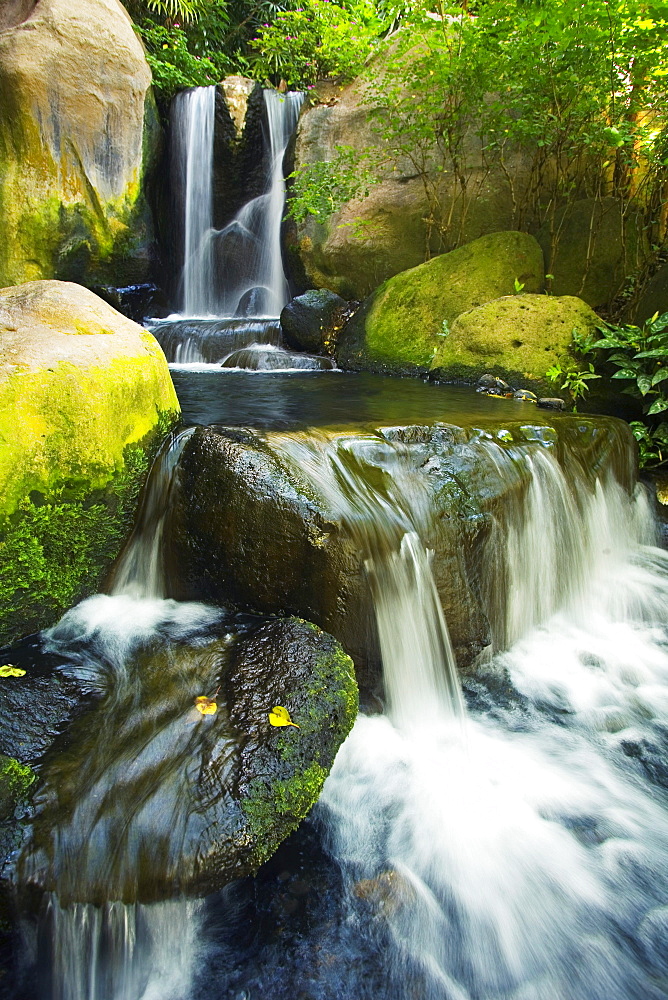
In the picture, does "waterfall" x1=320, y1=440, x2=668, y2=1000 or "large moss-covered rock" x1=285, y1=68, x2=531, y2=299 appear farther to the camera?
"large moss-covered rock" x1=285, y1=68, x2=531, y2=299

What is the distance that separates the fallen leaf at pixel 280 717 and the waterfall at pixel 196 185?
30.6ft

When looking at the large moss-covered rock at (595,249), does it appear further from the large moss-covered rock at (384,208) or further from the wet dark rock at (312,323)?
the wet dark rock at (312,323)

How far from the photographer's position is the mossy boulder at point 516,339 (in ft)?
18.4

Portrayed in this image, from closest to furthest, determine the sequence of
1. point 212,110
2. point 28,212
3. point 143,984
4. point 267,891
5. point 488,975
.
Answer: point 143,984, point 488,975, point 267,891, point 28,212, point 212,110

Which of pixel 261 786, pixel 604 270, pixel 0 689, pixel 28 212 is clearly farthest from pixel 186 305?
pixel 261 786

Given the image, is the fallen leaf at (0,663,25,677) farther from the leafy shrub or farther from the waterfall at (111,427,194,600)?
the leafy shrub

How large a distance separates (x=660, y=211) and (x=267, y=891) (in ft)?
24.5

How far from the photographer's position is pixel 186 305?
33.6ft

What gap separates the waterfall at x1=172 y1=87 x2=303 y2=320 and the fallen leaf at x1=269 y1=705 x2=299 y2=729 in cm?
906

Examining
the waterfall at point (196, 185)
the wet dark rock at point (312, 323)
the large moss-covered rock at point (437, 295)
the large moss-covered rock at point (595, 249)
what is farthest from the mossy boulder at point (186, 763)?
the waterfall at point (196, 185)

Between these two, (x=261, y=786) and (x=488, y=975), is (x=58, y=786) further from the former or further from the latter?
(x=488, y=975)

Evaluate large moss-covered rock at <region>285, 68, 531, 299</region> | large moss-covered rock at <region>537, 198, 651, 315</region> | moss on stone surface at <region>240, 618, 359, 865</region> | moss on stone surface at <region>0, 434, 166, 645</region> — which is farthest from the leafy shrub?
moss on stone surface at <region>240, 618, 359, 865</region>

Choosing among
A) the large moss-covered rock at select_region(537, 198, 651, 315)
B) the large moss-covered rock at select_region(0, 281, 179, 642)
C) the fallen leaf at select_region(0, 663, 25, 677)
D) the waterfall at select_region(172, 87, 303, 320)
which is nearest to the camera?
the fallen leaf at select_region(0, 663, 25, 677)

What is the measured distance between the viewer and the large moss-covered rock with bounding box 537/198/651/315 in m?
6.43
